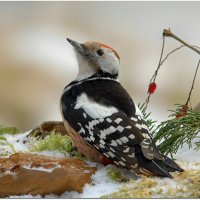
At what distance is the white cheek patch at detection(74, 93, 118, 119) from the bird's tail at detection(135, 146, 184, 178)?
0.28m

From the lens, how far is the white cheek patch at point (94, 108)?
291cm

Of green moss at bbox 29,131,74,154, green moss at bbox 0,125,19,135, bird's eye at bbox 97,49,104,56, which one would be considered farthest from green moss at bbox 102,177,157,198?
green moss at bbox 0,125,19,135

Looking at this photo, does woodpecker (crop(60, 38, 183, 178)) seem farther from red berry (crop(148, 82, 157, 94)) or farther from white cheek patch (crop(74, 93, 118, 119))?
red berry (crop(148, 82, 157, 94))

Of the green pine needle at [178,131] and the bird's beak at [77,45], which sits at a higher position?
the bird's beak at [77,45]

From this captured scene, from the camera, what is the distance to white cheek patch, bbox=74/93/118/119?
114 inches

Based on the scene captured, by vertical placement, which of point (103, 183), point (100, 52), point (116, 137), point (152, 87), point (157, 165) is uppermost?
point (100, 52)

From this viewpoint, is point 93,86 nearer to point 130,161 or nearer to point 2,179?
point 130,161

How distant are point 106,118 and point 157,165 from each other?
402 millimetres

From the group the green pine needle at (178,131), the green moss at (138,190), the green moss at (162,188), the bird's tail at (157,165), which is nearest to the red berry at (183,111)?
the green pine needle at (178,131)

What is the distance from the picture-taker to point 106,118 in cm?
288

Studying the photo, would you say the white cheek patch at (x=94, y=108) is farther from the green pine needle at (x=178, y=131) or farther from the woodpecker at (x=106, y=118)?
the green pine needle at (x=178, y=131)

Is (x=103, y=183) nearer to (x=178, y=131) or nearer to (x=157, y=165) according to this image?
(x=157, y=165)

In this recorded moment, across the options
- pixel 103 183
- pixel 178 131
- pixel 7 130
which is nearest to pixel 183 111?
pixel 178 131

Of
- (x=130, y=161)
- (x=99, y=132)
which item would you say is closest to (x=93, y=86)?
(x=99, y=132)
